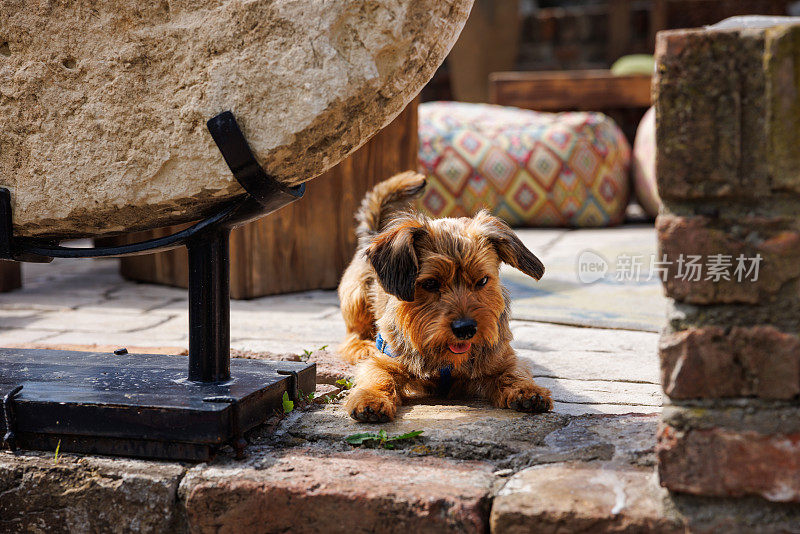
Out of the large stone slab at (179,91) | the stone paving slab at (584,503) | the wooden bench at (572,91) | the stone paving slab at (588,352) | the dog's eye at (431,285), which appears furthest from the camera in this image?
the wooden bench at (572,91)

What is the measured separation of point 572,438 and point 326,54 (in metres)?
1.29

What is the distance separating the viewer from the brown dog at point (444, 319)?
269 cm

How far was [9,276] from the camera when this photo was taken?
575 centimetres

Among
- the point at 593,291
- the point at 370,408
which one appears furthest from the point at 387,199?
the point at 593,291

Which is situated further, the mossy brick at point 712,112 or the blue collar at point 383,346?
the blue collar at point 383,346

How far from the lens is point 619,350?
3.59 meters

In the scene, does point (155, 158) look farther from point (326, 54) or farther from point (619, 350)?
point (619, 350)

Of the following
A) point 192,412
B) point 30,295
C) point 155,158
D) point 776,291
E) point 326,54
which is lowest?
point 30,295

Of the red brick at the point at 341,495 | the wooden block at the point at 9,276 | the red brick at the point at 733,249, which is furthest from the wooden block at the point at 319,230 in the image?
the red brick at the point at 733,249

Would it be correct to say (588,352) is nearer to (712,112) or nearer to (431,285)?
(431,285)

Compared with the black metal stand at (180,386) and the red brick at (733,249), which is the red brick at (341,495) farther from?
the red brick at (733,249)

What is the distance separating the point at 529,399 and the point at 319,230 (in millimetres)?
2970

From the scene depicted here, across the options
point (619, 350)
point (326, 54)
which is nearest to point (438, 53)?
point (326, 54)

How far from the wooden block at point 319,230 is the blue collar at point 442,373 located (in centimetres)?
213
